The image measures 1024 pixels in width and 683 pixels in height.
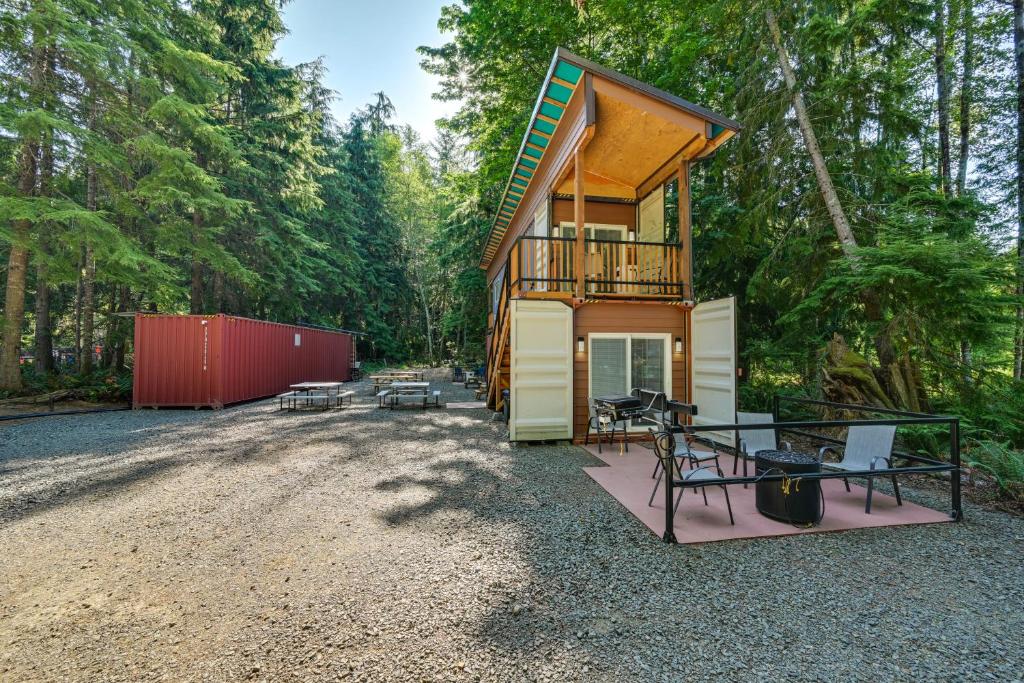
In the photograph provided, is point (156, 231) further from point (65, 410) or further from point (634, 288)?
point (634, 288)

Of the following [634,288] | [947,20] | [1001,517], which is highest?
[947,20]

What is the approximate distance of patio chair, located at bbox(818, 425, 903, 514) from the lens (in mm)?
4254

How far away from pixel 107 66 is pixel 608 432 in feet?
53.3

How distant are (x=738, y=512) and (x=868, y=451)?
1.67m

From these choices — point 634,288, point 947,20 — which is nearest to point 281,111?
point 634,288

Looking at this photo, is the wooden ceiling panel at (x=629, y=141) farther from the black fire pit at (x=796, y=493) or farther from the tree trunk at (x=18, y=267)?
the tree trunk at (x=18, y=267)

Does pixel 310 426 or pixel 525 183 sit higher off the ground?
pixel 525 183

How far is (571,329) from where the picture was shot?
23.0ft

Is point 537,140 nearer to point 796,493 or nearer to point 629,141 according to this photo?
point 629,141

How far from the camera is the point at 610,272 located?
24.2 feet

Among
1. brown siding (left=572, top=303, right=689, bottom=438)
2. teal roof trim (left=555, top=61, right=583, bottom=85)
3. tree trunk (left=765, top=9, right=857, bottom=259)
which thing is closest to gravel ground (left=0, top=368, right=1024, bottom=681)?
brown siding (left=572, top=303, right=689, bottom=438)

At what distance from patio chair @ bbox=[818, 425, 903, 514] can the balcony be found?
337cm

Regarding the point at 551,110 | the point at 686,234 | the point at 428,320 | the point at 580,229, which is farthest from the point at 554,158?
the point at 428,320

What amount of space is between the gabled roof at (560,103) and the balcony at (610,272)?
2.07 metres
